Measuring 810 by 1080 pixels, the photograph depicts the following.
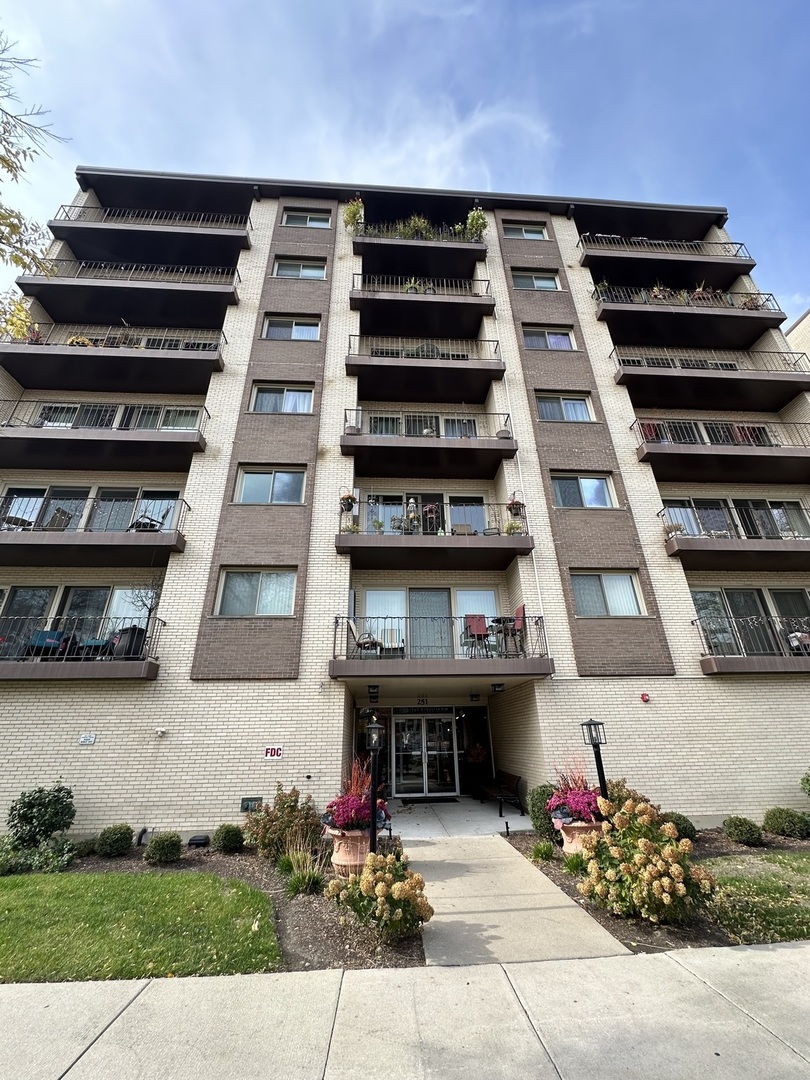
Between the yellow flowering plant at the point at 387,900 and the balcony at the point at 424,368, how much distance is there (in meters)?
13.0

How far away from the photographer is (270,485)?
1321cm

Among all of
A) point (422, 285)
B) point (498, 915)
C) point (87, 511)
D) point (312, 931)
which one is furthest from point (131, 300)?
point (498, 915)

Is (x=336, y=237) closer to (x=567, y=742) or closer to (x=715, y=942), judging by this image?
(x=567, y=742)

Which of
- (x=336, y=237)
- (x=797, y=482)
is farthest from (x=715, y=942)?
(x=336, y=237)

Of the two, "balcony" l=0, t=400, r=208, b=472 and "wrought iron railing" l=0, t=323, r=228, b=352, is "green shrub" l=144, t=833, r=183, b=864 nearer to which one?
"balcony" l=0, t=400, r=208, b=472

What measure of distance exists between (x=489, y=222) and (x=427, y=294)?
5.54m

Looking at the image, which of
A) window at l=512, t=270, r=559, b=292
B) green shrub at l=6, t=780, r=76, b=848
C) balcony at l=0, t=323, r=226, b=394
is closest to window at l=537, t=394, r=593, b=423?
window at l=512, t=270, r=559, b=292

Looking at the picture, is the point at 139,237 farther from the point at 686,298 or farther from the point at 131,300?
the point at 686,298

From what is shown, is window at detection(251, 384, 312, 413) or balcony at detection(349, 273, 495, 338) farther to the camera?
balcony at detection(349, 273, 495, 338)

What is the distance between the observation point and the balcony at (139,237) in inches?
630

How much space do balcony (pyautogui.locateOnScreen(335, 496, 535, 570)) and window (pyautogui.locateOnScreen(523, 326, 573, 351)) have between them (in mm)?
6230

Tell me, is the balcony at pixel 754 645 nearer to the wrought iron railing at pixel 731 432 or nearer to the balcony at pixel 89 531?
the wrought iron railing at pixel 731 432

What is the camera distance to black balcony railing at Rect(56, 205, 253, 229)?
669 inches

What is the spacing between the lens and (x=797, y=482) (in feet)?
49.5
